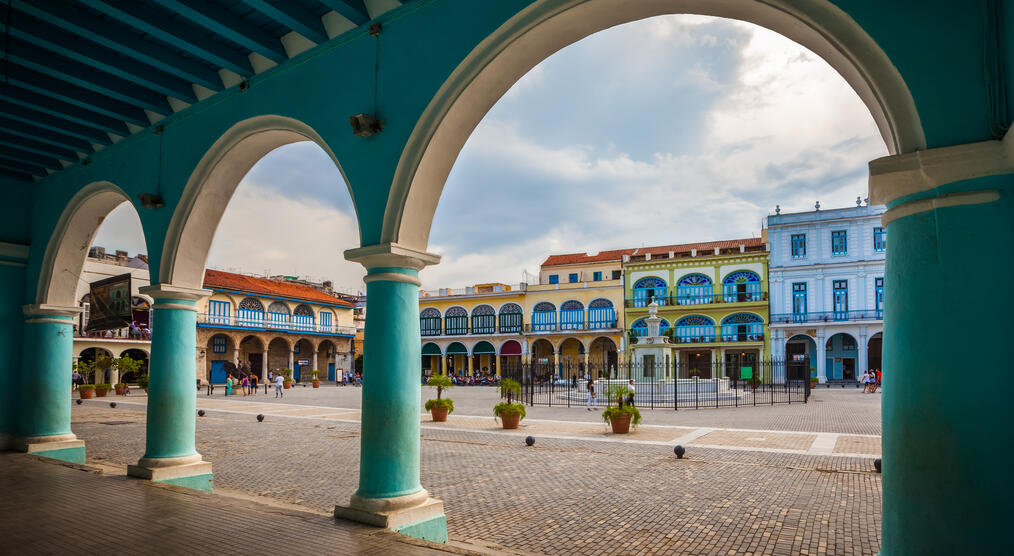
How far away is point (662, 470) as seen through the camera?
8.68 meters

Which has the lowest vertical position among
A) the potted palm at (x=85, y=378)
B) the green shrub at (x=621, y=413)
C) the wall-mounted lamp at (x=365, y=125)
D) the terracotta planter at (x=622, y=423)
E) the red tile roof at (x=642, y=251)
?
the potted palm at (x=85, y=378)

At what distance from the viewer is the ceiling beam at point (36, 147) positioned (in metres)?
7.67

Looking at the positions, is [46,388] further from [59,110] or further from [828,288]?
[828,288]

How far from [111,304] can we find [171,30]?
6220 millimetres

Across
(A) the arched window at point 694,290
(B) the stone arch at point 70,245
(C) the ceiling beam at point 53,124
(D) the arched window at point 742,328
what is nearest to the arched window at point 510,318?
(A) the arched window at point 694,290

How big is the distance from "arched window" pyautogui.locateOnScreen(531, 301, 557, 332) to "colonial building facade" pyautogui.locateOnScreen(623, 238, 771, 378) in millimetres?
5446

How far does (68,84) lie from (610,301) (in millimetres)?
38568

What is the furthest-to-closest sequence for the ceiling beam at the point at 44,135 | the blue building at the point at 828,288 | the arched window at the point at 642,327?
the arched window at the point at 642,327
the blue building at the point at 828,288
the ceiling beam at the point at 44,135

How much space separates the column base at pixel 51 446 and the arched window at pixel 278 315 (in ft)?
117

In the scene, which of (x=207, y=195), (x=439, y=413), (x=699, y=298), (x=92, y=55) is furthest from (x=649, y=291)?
(x=92, y=55)

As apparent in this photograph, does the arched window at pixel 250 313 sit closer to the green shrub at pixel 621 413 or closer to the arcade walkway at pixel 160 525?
the green shrub at pixel 621 413

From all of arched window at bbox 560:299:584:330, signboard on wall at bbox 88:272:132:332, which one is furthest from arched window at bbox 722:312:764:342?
signboard on wall at bbox 88:272:132:332

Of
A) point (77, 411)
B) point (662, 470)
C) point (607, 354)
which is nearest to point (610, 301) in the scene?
point (607, 354)

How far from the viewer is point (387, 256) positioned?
4797mm
